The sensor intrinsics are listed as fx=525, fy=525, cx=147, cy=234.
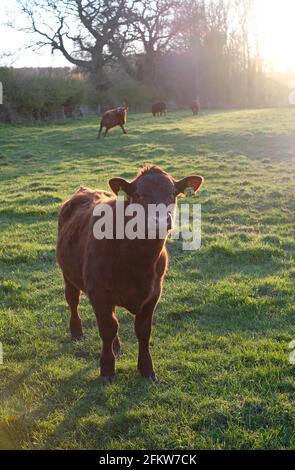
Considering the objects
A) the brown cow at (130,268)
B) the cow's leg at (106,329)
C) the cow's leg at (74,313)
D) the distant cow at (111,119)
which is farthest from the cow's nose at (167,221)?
the distant cow at (111,119)

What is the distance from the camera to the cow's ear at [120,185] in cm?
464

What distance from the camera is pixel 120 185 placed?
4660mm

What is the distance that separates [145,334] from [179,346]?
0.76 metres

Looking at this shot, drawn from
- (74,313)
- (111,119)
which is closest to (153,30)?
(111,119)

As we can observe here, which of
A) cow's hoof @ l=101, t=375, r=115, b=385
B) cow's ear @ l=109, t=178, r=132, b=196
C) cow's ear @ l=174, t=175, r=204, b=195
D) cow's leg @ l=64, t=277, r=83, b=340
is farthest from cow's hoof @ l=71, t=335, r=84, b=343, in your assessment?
cow's ear @ l=174, t=175, r=204, b=195

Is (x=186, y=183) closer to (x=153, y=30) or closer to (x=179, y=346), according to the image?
(x=179, y=346)

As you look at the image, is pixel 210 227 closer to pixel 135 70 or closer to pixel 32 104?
pixel 32 104

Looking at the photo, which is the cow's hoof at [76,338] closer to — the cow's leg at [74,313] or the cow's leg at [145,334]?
the cow's leg at [74,313]

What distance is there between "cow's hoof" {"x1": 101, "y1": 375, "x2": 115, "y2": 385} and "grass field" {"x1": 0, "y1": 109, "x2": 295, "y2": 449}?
0.06 meters

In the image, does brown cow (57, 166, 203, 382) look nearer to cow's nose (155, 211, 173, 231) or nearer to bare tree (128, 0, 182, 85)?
cow's nose (155, 211, 173, 231)

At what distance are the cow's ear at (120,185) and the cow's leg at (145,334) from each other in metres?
1.01

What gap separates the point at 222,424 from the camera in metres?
4.16

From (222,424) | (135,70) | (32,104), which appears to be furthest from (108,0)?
(222,424)

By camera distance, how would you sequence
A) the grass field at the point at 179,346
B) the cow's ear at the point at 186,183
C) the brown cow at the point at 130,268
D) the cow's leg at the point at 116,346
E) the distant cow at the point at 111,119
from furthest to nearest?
the distant cow at the point at 111,119 < the cow's leg at the point at 116,346 < the cow's ear at the point at 186,183 < the brown cow at the point at 130,268 < the grass field at the point at 179,346
